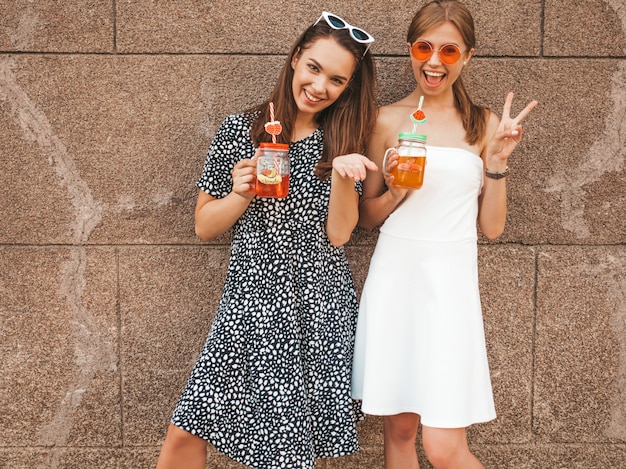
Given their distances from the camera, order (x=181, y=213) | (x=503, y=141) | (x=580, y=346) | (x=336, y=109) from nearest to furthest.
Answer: (x=503, y=141)
(x=336, y=109)
(x=181, y=213)
(x=580, y=346)

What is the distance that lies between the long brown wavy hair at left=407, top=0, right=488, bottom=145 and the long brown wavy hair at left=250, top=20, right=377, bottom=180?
26cm

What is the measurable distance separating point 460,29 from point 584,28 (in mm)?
1008

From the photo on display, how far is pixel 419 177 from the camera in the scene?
237 centimetres

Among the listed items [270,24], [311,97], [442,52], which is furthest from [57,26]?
[442,52]

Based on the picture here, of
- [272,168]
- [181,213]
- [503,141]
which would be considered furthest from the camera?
[181,213]

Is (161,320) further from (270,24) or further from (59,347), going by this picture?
(270,24)

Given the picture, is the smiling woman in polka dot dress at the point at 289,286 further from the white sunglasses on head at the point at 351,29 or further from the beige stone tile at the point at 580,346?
the beige stone tile at the point at 580,346

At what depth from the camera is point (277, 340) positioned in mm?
2484

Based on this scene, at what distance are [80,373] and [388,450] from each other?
1.62 m

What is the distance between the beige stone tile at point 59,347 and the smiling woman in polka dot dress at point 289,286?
0.87 m

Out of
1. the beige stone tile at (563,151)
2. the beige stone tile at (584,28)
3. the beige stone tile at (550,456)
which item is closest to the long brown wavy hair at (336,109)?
the beige stone tile at (563,151)

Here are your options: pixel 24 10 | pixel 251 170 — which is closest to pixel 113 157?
pixel 24 10

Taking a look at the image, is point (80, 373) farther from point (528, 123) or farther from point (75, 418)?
point (528, 123)

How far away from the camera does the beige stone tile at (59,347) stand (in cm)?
316
